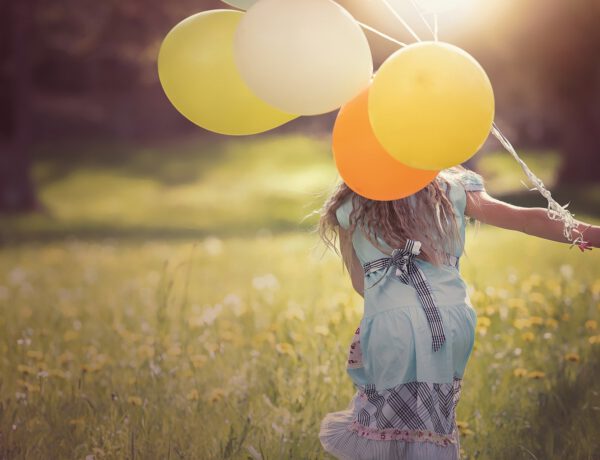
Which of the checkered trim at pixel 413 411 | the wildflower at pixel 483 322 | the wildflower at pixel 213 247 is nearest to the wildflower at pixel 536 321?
the wildflower at pixel 483 322

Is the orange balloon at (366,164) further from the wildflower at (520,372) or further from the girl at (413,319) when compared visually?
the wildflower at (520,372)

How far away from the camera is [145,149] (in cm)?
1856

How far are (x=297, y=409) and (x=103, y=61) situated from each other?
58.3 feet

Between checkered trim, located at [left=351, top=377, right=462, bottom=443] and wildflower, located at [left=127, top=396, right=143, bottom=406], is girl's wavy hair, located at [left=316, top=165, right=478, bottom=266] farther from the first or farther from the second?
wildflower, located at [left=127, top=396, right=143, bottom=406]

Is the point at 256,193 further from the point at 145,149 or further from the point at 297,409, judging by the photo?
the point at 297,409

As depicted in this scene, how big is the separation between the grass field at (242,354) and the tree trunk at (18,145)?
4699 millimetres

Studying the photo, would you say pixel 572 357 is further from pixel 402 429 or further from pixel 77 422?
pixel 77 422

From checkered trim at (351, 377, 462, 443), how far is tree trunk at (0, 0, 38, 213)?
1069 cm

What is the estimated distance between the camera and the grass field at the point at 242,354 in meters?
3.02

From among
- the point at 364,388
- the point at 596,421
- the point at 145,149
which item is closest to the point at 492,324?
the point at 596,421

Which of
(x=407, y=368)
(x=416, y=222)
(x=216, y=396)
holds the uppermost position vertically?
(x=416, y=222)

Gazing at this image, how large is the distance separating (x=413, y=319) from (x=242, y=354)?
1.70 meters

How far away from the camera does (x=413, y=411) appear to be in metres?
2.43

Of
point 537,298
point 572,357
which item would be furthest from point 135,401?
point 537,298
